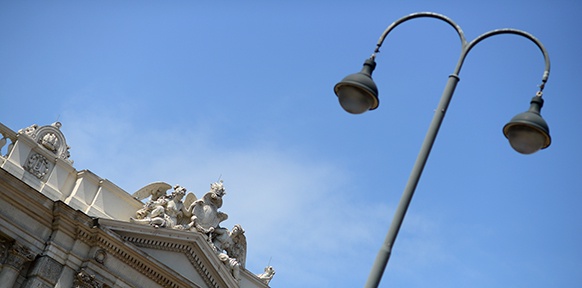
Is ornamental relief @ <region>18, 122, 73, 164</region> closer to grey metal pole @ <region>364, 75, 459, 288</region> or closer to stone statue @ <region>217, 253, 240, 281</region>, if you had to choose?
stone statue @ <region>217, 253, 240, 281</region>

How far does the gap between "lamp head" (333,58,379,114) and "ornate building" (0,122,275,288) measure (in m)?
15.7

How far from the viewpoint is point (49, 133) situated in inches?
1171

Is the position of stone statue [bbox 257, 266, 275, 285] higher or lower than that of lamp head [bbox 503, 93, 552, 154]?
higher

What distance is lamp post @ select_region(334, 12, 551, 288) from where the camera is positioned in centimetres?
1292

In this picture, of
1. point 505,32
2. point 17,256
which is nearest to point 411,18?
point 505,32

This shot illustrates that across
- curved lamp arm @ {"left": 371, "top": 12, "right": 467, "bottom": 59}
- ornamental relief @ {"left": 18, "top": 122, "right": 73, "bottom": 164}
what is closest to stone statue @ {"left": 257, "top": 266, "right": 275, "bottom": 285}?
ornamental relief @ {"left": 18, "top": 122, "right": 73, "bottom": 164}

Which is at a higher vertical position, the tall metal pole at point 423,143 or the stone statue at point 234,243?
the stone statue at point 234,243

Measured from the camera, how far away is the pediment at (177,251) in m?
29.8

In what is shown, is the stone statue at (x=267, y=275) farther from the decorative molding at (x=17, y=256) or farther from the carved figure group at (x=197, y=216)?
the decorative molding at (x=17, y=256)

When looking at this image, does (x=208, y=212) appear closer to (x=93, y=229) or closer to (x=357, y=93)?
(x=93, y=229)

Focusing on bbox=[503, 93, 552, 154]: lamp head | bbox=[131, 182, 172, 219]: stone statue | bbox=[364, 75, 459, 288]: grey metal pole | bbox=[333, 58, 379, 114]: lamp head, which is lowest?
bbox=[364, 75, 459, 288]: grey metal pole

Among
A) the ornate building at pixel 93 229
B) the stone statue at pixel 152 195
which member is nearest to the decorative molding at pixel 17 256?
the ornate building at pixel 93 229

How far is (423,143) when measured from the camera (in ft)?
44.0

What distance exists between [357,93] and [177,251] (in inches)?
718
